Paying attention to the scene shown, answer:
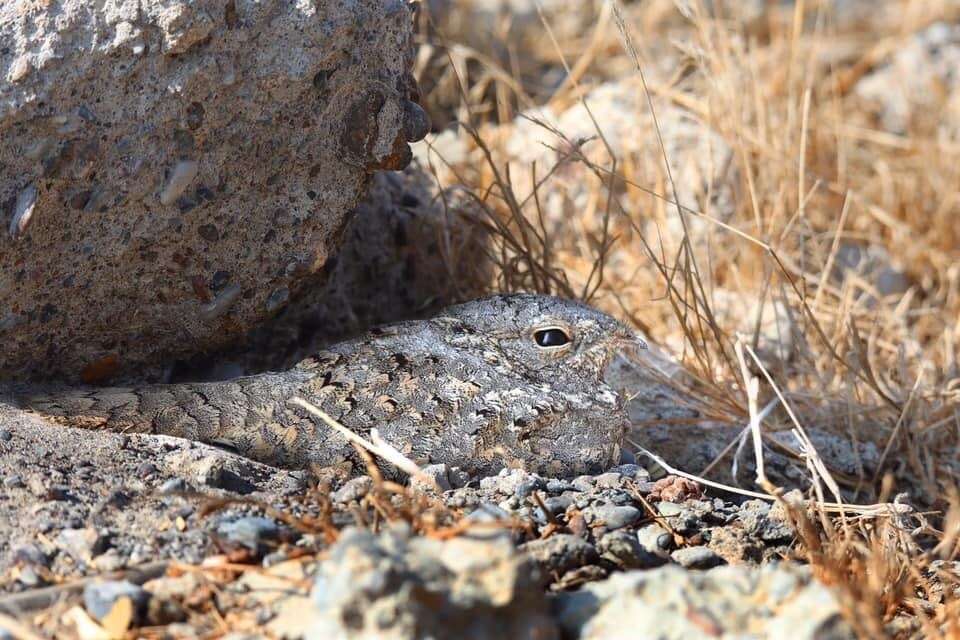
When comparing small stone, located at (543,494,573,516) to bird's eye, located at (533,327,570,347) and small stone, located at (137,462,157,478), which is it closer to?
bird's eye, located at (533,327,570,347)

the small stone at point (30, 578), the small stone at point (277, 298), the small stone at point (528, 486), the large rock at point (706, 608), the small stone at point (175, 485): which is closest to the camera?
the large rock at point (706, 608)

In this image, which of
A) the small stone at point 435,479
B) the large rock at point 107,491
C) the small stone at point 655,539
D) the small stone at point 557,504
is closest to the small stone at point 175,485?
the large rock at point 107,491

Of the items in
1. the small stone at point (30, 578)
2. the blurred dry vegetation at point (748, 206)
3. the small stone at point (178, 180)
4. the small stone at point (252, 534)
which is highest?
the small stone at point (178, 180)

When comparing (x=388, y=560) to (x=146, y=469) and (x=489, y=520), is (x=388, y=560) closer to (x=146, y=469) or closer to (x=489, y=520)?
(x=489, y=520)

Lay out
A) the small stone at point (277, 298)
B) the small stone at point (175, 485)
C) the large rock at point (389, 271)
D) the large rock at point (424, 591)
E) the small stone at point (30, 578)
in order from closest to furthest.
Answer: the large rock at point (424, 591)
the small stone at point (30, 578)
the small stone at point (175, 485)
the small stone at point (277, 298)
the large rock at point (389, 271)

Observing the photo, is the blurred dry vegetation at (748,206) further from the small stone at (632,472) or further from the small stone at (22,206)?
the small stone at (22,206)

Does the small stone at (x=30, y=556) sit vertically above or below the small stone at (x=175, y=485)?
above

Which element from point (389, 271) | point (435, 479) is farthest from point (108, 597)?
point (389, 271)
